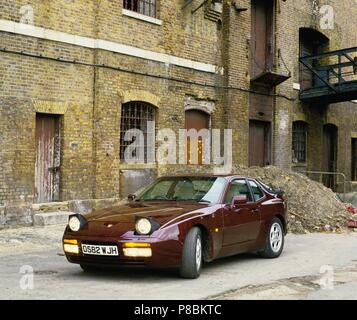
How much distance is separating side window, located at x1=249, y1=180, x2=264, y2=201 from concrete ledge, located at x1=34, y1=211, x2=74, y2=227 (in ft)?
16.8

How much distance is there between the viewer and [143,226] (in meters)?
7.62

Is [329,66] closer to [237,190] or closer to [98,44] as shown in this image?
[98,44]

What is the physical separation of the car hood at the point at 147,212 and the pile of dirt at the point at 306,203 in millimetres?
5735

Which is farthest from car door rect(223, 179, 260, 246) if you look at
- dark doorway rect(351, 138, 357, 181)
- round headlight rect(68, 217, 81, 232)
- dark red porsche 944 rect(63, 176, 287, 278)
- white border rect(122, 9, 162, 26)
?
dark doorway rect(351, 138, 357, 181)

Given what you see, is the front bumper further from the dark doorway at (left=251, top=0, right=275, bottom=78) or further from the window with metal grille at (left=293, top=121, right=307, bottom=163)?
the window with metal grille at (left=293, top=121, right=307, bottom=163)

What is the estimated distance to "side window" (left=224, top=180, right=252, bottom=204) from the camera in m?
9.23

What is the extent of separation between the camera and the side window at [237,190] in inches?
363

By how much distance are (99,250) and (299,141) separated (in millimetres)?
16892

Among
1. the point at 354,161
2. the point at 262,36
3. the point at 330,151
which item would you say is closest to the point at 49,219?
the point at 262,36

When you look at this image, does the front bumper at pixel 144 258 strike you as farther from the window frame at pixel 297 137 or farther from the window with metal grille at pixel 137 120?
the window frame at pixel 297 137

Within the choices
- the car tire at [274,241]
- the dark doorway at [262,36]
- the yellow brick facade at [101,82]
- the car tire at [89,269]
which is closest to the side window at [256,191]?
the car tire at [274,241]

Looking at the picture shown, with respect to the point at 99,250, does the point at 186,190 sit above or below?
above

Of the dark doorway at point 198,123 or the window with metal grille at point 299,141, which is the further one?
the window with metal grille at point 299,141
